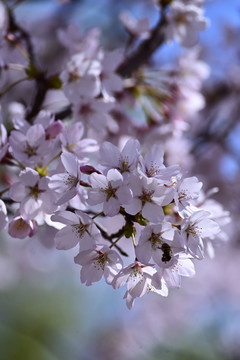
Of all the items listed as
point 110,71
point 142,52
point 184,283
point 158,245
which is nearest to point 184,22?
point 142,52

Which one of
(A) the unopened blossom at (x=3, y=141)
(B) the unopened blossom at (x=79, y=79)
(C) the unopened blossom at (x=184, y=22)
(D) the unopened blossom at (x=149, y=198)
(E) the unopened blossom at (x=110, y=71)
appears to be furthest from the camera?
(C) the unopened blossom at (x=184, y=22)

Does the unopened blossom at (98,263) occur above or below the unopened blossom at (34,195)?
below

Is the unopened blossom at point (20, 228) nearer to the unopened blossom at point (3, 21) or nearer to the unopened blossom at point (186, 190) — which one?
the unopened blossom at point (186, 190)

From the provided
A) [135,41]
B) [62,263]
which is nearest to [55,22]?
[135,41]

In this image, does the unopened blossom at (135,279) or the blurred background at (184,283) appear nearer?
the unopened blossom at (135,279)

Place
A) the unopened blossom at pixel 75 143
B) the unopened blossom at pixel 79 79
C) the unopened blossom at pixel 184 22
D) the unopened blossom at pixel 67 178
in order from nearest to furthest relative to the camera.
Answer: the unopened blossom at pixel 67 178 < the unopened blossom at pixel 75 143 < the unopened blossom at pixel 79 79 < the unopened blossom at pixel 184 22

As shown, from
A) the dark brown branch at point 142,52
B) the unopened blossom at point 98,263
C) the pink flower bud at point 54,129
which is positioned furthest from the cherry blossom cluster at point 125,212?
the dark brown branch at point 142,52

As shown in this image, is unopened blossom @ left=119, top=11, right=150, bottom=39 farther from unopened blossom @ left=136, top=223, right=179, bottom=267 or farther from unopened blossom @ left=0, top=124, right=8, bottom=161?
unopened blossom @ left=136, top=223, right=179, bottom=267

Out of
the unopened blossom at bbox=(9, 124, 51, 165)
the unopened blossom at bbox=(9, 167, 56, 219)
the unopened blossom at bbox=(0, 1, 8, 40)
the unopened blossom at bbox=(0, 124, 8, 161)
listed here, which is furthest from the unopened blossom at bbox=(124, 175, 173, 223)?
the unopened blossom at bbox=(0, 1, 8, 40)
